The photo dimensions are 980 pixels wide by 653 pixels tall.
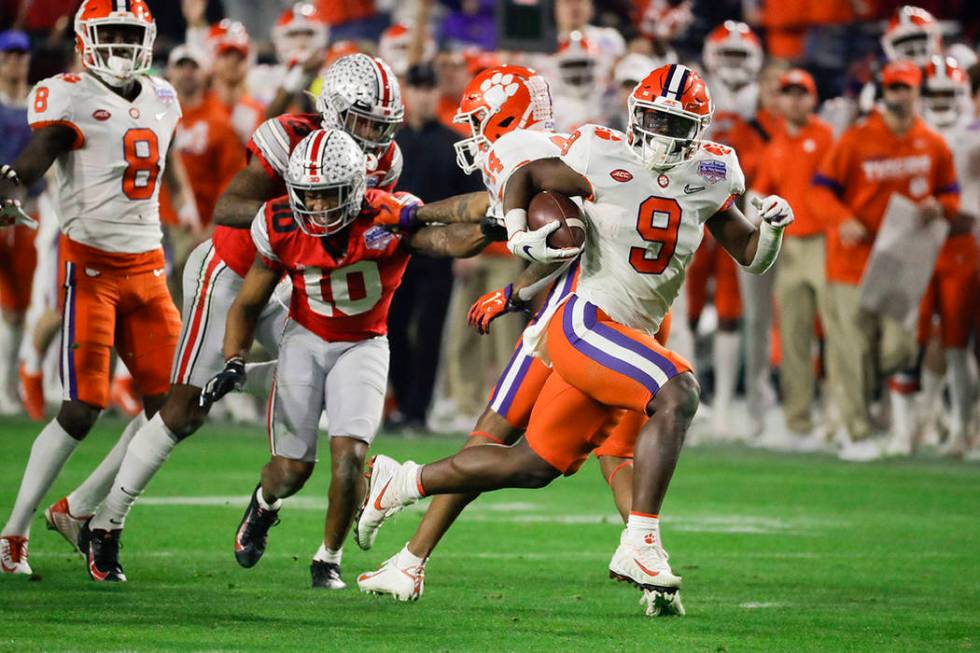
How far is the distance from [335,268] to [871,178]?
221 inches

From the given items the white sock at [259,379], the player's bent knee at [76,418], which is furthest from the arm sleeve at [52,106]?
the white sock at [259,379]

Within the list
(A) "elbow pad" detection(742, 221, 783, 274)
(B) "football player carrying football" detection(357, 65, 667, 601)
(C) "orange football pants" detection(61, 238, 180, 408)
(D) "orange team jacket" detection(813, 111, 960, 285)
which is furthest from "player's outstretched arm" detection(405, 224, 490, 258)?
(D) "orange team jacket" detection(813, 111, 960, 285)

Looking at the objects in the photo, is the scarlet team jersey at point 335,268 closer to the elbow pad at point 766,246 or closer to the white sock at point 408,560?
the white sock at point 408,560

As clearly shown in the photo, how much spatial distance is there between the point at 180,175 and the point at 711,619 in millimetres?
3503

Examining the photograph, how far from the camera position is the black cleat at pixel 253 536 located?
6520 millimetres

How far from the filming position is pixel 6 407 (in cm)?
1274

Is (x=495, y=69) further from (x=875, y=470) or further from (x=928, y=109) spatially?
(x=928, y=109)

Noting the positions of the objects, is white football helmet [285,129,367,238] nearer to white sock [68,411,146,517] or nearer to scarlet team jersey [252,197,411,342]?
scarlet team jersey [252,197,411,342]

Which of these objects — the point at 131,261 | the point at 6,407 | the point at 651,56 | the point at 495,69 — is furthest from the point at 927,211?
the point at 6,407

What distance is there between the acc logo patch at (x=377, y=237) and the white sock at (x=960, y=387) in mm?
5943

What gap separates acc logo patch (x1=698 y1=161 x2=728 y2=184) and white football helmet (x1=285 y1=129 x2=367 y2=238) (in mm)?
1191

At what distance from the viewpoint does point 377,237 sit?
21.1 feet

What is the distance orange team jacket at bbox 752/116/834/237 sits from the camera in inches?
461

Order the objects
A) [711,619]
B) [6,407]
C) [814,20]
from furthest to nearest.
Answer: [814,20], [6,407], [711,619]
